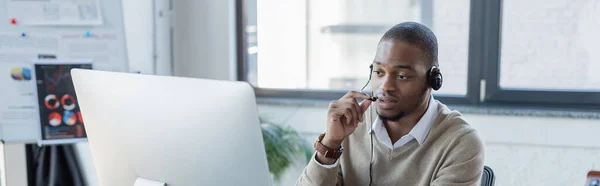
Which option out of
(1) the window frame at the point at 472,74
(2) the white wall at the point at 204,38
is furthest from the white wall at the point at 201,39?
(1) the window frame at the point at 472,74

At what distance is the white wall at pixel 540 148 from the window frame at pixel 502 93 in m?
0.10

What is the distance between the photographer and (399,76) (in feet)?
4.84

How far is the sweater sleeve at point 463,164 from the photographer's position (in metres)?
1.44

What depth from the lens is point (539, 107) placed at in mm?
2623

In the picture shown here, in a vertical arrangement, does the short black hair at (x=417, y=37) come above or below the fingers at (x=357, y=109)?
above

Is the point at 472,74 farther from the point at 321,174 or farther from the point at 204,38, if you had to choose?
the point at 321,174

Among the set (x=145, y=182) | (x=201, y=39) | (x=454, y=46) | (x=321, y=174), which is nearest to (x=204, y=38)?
(x=201, y=39)

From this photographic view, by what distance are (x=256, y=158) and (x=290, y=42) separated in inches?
76.9

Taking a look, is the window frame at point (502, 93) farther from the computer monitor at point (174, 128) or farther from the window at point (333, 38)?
the computer monitor at point (174, 128)

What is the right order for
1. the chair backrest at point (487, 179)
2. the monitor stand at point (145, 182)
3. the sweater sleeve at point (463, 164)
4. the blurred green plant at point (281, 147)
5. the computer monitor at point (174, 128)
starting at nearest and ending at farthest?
1. the computer monitor at point (174, 128)
2. the monitor stand at point (145, 182)
3. the sweater sleeve at point (463, 164)
4. the chair backrest at point (487, 179)
5. the blurred green plant at point (281, 147)

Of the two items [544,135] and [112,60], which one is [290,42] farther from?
[544,135]

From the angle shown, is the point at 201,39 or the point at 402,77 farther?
the point at 201,39

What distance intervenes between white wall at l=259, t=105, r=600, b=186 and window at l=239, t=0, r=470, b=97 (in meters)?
0.24

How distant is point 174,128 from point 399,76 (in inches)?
22.6
